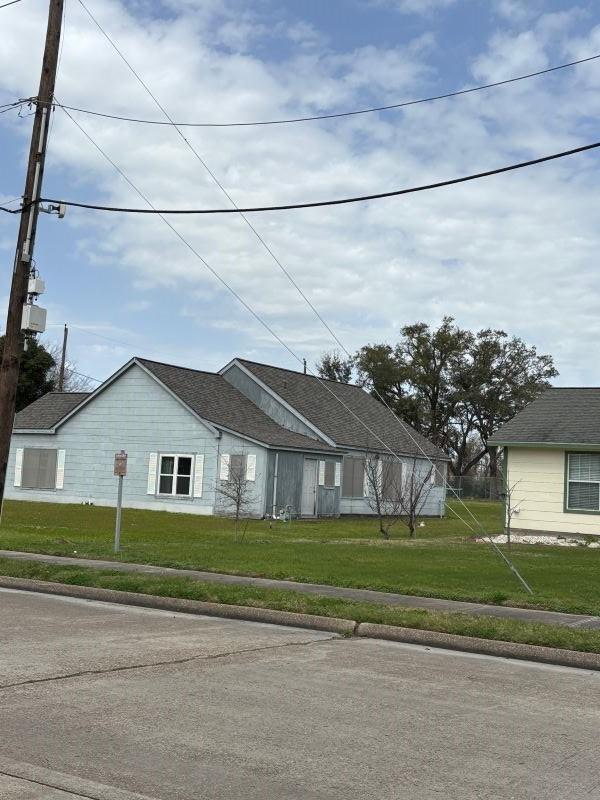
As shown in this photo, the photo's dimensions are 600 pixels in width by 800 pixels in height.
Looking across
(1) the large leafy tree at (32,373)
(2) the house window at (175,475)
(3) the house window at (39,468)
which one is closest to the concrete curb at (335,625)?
(2) the house window at (175,475)

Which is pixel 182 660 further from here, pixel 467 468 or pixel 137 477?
pixel 467 468

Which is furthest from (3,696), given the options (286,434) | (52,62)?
(286,434)

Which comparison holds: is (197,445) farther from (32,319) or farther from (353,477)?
(32,319)

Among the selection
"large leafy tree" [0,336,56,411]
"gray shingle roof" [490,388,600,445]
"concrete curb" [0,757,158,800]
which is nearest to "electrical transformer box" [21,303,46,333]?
"concrete curb" [0,757,158,800]

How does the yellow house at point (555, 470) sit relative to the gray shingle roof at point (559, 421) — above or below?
below

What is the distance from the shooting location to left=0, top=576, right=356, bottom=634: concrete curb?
10.9 metres

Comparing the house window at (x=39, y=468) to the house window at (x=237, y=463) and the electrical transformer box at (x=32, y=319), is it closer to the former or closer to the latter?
the house window at (x=237, y=463)

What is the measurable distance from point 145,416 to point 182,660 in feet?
89.5

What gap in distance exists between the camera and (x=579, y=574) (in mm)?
16328

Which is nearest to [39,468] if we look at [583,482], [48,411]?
[48,411]

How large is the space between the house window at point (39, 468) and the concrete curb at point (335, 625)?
2412cm

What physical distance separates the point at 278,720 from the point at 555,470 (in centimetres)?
2086

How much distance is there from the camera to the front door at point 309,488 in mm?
35250

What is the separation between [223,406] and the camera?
36.6 meters
